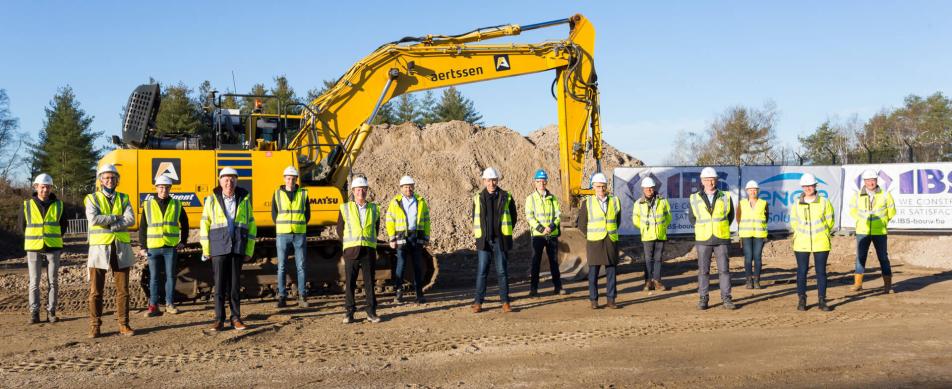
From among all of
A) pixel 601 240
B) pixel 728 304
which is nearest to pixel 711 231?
pixel 728 304

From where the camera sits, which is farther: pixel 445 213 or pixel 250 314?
pixel 445 213

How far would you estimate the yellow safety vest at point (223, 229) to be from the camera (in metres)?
8.24

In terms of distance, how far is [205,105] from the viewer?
11352 mm

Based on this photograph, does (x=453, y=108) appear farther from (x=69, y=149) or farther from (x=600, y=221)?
(x=600, y=221)

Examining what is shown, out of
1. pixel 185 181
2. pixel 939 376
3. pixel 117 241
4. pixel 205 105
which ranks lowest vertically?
pixel 939 376

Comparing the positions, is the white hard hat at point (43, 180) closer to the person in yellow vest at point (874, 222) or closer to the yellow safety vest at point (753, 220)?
the yellow safety vest at point (753, 220)

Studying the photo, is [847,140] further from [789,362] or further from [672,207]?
[789,362]

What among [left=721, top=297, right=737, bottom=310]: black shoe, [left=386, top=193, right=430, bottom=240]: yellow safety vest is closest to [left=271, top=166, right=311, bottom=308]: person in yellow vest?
[left=386, top=193, right=430, bottom=240]: yellow safety vest

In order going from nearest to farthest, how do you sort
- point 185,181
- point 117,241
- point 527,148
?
point 117,241 → point 185,181 → point 527,148

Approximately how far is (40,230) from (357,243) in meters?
3.82

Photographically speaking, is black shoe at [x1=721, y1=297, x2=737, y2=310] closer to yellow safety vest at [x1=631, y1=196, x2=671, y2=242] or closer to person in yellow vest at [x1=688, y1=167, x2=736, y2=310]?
person in yellow vest at [x1=688, y1=167, x2=736, y2=310]

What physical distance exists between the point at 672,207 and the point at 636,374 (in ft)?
39.3

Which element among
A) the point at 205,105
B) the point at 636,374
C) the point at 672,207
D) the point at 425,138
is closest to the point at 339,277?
the point at 205,105

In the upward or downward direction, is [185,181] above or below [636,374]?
above
